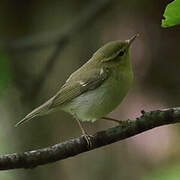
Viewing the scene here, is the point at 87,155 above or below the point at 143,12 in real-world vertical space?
below

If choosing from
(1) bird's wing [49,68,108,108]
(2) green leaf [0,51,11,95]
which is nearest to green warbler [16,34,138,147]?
(1) bird's wing [49,68,108,108]

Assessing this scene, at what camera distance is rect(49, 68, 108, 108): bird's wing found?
157 inches

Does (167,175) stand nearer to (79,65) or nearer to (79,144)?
(79,144)

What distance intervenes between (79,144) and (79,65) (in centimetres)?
315

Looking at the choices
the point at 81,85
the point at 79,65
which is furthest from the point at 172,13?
the point at 79,65

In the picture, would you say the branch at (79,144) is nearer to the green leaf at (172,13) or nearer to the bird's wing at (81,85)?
the green leaf at (172,13)

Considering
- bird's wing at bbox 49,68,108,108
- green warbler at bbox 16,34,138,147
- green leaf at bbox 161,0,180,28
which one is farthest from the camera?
bird's wing at bbox 49,68,108,108

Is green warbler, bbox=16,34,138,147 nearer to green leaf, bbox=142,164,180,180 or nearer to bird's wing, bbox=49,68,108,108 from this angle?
bird's wing, bbox=49,68,108,108

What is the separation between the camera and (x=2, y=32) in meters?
6.61

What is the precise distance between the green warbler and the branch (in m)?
0.59

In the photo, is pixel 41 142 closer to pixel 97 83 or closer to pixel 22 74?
pixel 22 74

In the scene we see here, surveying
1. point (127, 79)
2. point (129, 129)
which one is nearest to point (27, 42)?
point (127, 79)

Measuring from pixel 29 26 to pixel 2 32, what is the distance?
393 mm

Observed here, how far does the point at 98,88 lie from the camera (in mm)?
3953
